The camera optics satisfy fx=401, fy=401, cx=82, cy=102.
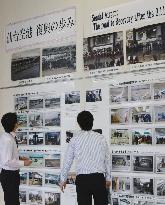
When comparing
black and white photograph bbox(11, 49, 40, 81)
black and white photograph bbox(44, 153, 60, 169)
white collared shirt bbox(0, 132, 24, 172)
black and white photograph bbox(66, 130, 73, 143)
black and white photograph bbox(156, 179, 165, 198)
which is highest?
black and white photograph bbox(11, 49, 40, 81)

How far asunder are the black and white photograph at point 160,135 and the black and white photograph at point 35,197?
1769 mm

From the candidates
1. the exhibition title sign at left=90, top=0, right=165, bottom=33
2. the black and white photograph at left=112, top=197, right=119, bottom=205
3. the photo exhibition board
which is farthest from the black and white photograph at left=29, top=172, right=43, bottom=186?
the exhibition title sign at left=90, top=0, right=165, bottom=33

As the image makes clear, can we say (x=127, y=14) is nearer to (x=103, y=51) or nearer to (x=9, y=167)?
(x=103, y=51)

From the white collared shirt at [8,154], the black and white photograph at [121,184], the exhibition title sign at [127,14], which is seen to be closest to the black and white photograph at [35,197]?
the white collared shirt at [8,154]

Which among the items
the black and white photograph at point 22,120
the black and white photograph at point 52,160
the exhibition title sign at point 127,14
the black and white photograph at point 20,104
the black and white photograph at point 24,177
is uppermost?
the exhibition title sign at point 127,14

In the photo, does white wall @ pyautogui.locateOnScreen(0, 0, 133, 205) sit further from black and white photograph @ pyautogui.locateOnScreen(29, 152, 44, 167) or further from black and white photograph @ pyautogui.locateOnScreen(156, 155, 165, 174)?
black and white photograph @ pyautogui.locateOnScreen(156, 155, 165, 174)

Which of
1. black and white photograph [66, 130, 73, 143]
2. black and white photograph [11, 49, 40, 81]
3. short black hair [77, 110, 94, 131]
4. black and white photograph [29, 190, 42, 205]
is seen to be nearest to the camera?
short black hair [77, 110, 94, 131]

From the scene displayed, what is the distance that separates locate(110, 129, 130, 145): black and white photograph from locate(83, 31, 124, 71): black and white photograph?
0.69m

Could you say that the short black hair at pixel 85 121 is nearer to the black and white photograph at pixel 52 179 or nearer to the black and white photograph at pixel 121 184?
the black and white photograph at pixel 121 184

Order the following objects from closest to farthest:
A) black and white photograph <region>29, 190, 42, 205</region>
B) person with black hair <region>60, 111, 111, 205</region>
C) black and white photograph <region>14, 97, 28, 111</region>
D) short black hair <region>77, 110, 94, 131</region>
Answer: person with black hair <region>60, 111, 111, 205</region> → short black hair <region>77, 110, 94, 131</region> → black and white photograph <region>29, 190, 42, 205</region> → black and white photograph <region>14, 97, 28, 111</region>

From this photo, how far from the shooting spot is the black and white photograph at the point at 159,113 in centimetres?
384

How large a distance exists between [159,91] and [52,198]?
1877 mm

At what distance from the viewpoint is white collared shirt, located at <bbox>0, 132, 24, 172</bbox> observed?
390cm

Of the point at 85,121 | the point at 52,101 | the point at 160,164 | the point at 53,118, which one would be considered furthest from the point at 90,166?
the point at 52,101
